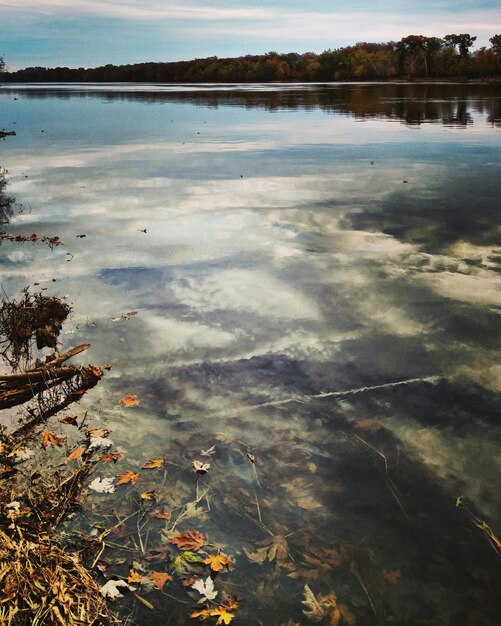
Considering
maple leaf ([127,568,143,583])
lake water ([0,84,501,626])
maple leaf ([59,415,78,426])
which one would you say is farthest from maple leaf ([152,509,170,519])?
maple leaf ([59,415,78,426])

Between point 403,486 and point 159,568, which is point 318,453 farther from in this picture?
point 159,568

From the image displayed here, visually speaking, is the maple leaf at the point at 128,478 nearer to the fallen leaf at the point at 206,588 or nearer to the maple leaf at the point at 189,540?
the maple leaf at the point at 189,540

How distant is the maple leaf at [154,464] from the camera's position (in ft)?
13.9

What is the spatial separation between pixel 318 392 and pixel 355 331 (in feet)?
4.74

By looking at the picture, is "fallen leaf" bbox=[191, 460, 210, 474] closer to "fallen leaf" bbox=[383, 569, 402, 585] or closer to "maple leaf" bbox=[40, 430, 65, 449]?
"maple leaf" bbox=[40, 430, 65, 449]

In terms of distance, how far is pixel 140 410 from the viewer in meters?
4.96

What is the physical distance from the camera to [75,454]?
4.38 meters

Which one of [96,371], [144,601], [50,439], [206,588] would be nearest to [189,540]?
[206,588]

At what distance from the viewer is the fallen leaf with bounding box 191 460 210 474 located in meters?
4.17

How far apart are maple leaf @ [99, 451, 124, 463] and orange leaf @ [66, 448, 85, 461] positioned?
198mm

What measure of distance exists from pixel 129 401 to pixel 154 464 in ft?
3.29

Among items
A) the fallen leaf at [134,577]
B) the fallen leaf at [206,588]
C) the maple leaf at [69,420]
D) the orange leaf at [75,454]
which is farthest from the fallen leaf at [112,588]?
the maple leaf at [69,420]

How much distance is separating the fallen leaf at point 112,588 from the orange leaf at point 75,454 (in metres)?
1.35

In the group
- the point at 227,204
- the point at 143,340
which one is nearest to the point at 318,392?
the point at 143,340
